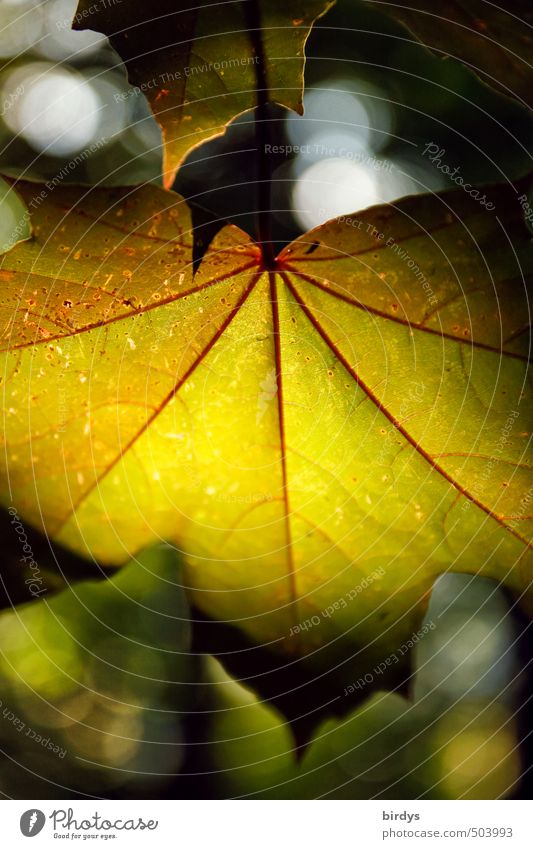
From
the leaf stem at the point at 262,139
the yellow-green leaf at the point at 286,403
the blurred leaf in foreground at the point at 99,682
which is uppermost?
the leaf stem at the point at 262,139

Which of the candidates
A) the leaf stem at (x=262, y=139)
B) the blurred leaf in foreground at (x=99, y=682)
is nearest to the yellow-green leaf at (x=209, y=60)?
the leaf stem at (x=262, y=139)

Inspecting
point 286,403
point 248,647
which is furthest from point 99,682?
point 286,403

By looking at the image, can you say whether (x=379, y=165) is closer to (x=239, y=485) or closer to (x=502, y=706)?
(x=239, y=485)

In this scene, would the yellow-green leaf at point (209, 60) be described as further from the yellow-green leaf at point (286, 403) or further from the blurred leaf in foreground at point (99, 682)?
the blurred leaf in foreground at point (99, 682)

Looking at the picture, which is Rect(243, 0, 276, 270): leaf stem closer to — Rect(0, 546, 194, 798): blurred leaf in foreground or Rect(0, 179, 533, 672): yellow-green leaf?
Rect(0, 179, 533, 672): yellow-green leaf

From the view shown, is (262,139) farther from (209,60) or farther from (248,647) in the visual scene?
(248,647)

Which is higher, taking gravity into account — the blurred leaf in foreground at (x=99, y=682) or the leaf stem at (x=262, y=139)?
the leaf stem at (x=262, y=139)
